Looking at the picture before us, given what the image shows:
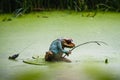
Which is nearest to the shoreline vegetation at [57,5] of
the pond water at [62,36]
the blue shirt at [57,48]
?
the pond water at [62,36]

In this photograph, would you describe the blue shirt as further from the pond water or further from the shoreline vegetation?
the shoreline vegetation

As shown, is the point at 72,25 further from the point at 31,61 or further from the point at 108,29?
the point at 31,61

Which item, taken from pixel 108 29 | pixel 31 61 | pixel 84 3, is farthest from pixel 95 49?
pixel 84 3

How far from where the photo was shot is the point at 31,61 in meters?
4.00

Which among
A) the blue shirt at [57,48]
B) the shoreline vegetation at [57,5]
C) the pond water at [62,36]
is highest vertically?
the blue shirt at [57,48]

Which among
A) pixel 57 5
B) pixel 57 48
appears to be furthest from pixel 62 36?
pixel 57 5

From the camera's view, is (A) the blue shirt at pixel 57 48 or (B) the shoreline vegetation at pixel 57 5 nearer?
(A) the blue shirt at pixel 57 48

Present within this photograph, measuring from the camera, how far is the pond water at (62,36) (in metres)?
3.57

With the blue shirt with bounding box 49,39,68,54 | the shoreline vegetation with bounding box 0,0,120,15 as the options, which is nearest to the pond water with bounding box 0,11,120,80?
the blue shirt with bounding box 49,39,68,54

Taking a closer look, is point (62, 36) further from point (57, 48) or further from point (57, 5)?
point (57, 5)

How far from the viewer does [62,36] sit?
527 cm

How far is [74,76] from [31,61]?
26.2 inches

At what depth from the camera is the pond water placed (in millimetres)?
3572

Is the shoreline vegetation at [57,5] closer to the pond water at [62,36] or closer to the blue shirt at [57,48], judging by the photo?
the pond water at [62,36]
